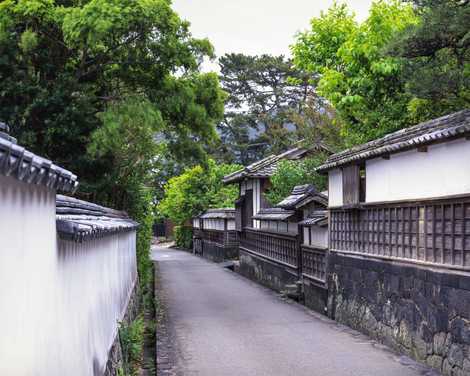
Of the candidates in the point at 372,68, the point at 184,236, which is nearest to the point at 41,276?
the point at 372,68

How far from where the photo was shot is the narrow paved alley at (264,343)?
1135cm

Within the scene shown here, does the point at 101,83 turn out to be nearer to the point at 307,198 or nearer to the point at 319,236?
the point at 307,198

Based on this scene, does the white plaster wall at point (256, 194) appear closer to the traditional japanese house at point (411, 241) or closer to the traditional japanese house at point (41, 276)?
the traditional japanese house at point (411, 241)

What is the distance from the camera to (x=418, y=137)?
11281 millimetres

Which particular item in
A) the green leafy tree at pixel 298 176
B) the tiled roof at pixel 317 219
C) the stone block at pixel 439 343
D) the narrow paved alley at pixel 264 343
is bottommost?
the narrow paved alley at pixel 264 343

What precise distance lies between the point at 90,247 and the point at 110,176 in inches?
512

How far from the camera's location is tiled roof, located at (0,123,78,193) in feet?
10.7

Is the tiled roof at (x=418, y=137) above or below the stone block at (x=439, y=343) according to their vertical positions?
above

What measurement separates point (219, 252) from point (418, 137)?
34045 millimetres

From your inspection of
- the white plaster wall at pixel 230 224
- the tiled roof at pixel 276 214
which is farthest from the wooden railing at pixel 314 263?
the white plaster wall at pixel 230 224

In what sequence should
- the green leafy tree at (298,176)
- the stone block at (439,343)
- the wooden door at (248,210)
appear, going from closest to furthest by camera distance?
the stone block at (439,343) < the green leafy tree at (298,176) < the wooden door at (248,210)

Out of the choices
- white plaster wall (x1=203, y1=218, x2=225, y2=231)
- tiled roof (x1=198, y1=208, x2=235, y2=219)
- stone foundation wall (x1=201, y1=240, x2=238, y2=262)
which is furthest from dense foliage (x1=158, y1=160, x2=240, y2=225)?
stone foundation wall (x1=201, y1=240, x2=238, y2=262)

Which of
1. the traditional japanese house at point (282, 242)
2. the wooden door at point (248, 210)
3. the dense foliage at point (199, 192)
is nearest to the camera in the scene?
the traditional japanese house at point (282, 242)

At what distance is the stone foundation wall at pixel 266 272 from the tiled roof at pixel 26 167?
18017mm
